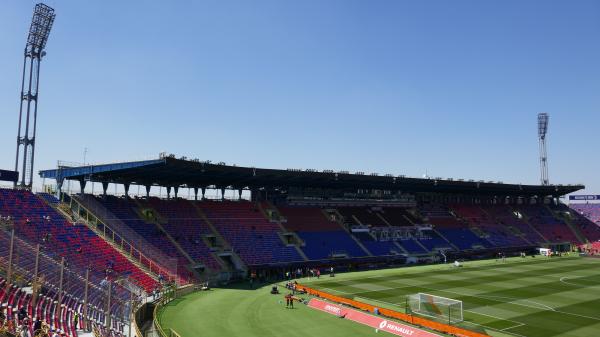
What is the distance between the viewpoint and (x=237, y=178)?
66.3m

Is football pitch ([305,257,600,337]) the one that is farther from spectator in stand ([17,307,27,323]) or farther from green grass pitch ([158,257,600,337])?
spectator in stand ([17,307,27,323])

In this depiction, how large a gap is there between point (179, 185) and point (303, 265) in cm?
2338

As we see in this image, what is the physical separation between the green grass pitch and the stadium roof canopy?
16738 mm

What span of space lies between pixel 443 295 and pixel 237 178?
34.3m

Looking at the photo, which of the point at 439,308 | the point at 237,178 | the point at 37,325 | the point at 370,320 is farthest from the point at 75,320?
the point at 237,178

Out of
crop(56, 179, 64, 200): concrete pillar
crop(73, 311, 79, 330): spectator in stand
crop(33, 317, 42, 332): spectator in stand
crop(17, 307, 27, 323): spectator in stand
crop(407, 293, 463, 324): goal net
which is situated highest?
crop(56, 179, 64, 200): concrete pillar

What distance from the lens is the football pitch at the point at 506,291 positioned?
3391cm

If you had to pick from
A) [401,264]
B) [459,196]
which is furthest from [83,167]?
[459,196]

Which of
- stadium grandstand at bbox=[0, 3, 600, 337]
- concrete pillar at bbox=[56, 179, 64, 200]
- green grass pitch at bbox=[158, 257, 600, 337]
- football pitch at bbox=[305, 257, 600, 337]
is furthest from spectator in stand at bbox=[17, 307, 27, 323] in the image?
concrete pillar at bbox=[56, 179, 64, 200]

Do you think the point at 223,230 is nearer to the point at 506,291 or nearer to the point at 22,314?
the point at 506,291

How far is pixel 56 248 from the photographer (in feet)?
132

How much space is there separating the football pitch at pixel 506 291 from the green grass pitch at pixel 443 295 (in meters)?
0.07

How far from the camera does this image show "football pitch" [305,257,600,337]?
3391 centimetres

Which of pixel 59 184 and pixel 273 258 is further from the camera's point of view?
pixel 273 258
